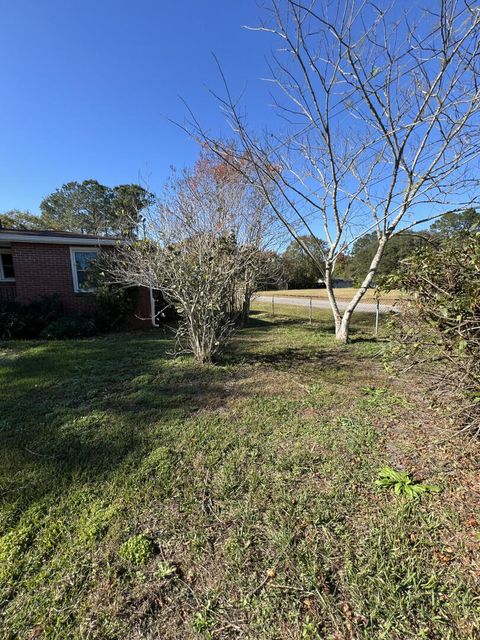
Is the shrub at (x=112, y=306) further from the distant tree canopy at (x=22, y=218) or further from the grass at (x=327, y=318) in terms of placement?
the distant tree canopy at (x=22, y=218)

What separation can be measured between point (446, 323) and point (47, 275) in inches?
385

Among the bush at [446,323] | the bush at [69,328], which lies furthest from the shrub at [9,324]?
the bush at [446,323]

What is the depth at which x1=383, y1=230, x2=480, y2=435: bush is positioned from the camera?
2.03 m

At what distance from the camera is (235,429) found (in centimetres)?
307

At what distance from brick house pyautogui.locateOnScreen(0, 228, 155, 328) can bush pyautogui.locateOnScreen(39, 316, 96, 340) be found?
0.77 metres

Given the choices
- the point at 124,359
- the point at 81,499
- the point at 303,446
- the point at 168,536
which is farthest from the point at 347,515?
the point at 124,359

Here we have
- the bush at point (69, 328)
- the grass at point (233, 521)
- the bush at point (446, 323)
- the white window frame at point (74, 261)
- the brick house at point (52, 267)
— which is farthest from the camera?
the white window frame at point (74, 261)

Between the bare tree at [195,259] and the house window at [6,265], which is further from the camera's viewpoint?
the house window at [6,265]

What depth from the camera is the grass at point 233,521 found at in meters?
1.42

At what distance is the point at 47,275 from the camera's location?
8.77 m

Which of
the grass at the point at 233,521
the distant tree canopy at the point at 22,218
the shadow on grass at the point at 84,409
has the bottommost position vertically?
the grass at the point at 233,521

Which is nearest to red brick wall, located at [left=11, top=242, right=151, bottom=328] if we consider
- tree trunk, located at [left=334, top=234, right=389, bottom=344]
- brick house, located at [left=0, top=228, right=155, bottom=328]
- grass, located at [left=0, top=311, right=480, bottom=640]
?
brick house, located at [left=0, top=228, right=155, bottom=328]

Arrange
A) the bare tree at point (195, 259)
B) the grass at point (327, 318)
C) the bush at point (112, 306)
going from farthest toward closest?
the grass at point (327, 318), the bush at point (112, 306), the bare tree at point (195, 259)

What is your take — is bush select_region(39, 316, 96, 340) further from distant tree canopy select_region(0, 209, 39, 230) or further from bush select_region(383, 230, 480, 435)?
distant tree canopy select_region(0, 209, 39, 230)
